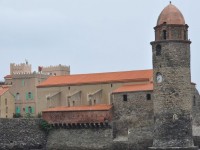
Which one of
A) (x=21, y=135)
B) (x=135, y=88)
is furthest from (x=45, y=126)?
(x=135, y=88)

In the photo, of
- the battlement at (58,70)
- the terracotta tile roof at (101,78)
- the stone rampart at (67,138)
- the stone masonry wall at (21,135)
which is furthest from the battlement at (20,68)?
the stone masonry wall at (21,135)

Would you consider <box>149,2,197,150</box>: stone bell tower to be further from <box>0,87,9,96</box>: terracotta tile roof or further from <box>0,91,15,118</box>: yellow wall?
<box>0,87,9,96</box>: terracotta tile roof

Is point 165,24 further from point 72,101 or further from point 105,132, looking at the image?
point 72,101

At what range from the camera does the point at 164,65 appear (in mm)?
58969

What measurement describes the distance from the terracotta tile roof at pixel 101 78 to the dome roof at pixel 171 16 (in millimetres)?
9548

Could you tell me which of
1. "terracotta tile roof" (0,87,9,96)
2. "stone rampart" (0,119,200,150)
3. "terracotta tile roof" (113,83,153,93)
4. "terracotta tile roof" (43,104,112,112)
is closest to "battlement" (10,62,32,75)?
"terracotta tile roof" (0,87,9,96)

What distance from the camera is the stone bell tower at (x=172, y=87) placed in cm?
5800

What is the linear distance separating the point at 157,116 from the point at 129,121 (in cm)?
442

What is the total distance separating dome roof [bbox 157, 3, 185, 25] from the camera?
195ft

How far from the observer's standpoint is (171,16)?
196 ft

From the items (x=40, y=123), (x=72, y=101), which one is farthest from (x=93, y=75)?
(x=40, y=123)

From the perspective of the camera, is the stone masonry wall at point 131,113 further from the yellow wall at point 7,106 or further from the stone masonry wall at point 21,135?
the yellow wall at point 7,106

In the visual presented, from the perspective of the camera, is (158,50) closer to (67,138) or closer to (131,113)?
(131,113)

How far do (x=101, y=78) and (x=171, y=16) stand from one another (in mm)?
16388
